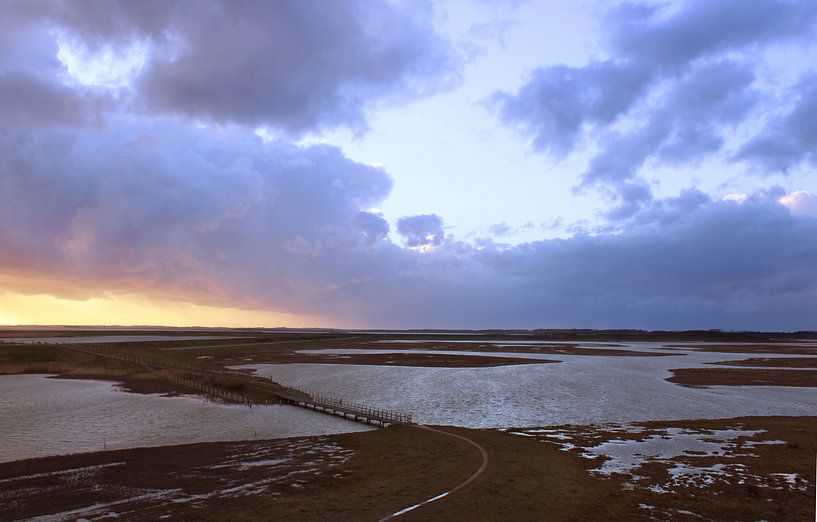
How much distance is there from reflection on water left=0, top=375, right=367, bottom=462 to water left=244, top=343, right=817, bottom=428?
11959mm

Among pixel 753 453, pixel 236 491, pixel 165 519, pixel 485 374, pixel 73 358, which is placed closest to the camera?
pixel 165 519

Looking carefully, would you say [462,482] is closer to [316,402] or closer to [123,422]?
[316,402]

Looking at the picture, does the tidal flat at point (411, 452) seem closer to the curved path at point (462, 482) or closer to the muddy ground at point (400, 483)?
the muddy ground at point (400, 483)

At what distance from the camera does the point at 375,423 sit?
4431 cm

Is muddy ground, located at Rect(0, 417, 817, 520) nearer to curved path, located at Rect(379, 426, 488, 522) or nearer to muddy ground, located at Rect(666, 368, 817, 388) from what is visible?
curved path, located at Rect(379, 426, 488, 522)

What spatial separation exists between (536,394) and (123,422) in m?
45.3

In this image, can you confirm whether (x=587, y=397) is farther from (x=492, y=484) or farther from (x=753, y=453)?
(x=492, y=484)

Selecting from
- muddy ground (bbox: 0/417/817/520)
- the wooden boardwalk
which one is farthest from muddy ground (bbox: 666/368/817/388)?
the wooden boardwalk

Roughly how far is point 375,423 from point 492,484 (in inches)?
822

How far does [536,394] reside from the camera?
62.0 m

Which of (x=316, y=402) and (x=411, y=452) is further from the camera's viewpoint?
(x=316, y=402)

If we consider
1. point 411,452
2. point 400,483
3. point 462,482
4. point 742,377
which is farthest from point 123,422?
point 742,377

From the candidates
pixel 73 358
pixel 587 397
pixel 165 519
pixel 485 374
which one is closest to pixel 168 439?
pixel 165 519

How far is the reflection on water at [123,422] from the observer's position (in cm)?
3547
